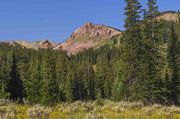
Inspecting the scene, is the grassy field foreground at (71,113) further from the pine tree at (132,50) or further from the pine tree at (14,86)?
the pine tree at (14,86)

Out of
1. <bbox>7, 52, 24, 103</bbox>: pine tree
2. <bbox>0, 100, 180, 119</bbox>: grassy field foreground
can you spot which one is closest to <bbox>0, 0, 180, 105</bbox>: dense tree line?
<bbox>7, 52, 24, 103</bbox>: pine tree

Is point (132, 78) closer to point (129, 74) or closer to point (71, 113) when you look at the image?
point (129, 74)

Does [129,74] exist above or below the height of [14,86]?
above

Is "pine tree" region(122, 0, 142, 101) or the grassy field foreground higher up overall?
"pine tree" region(122, 0, 142, 101)

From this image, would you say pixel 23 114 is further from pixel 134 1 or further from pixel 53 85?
pixel 53 85

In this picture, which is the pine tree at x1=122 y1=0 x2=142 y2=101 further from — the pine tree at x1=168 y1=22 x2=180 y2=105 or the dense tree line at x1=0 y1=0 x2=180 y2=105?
the pine tree at x1=168 y1=22 x2=180 y2=105

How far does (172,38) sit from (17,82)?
35.5 meters

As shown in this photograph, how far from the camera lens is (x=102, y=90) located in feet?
423

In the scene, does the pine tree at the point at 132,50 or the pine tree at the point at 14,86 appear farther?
the pine tree at the point at 14,86

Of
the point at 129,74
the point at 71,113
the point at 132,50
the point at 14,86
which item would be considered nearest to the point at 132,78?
the point at 129,74

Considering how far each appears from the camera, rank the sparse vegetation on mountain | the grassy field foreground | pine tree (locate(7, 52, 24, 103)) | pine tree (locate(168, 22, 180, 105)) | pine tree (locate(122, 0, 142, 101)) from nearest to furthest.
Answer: the grassy field foreground, the sparse vegetation on mountain, pine tree (locate(122, 0, 142, 101)), pine tree (locate(7, 52, 24, 103)), pine tree (locate(168, 22, 180, 105))

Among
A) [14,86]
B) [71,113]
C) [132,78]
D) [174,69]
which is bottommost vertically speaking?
[71,113]

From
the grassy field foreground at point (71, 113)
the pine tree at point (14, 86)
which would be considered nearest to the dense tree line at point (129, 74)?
the pine tree at point (14, 86)

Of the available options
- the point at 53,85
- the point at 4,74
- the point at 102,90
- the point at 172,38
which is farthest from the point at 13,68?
the point at 102,90
